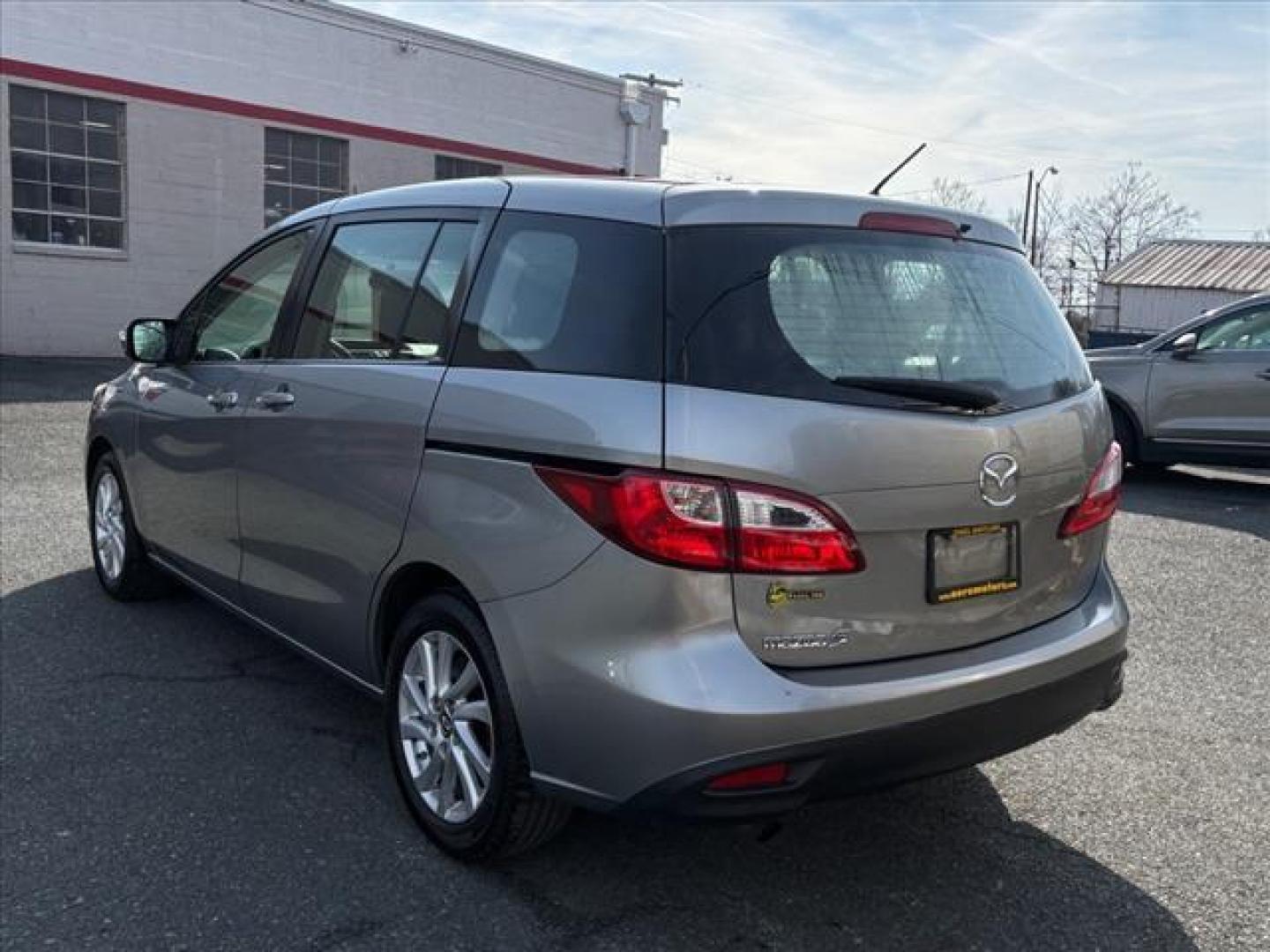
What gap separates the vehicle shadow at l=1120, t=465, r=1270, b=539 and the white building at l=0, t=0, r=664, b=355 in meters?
14.1

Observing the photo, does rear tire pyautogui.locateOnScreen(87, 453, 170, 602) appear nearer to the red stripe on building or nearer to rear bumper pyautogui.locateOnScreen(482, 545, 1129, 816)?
rear bumper pyautogui.locateOnScreen(482, 545, 1129, 816)

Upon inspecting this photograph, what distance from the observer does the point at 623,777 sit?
2.72 m

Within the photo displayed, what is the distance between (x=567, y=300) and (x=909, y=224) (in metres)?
0.93

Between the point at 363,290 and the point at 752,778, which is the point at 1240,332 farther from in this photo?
the point at 752,778

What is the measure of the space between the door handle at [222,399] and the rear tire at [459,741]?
4.62 ft

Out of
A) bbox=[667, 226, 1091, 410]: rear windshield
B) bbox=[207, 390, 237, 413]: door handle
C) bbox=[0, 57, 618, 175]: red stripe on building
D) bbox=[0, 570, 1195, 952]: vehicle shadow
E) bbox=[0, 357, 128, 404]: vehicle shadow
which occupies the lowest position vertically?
bbox=[0, 570, 1195, 952]: vehicle shadow

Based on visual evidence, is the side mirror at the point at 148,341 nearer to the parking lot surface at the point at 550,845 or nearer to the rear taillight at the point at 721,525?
the parking lot surface at the point at 550,845

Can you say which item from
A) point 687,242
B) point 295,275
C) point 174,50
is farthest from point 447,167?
point 687,242

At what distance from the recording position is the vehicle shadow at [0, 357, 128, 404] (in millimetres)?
13250

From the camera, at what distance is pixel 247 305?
15.1ft

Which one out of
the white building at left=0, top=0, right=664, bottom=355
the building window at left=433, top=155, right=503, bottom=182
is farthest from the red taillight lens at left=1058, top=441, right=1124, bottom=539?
the building window at left=433, top=155, right=503, bottom=182

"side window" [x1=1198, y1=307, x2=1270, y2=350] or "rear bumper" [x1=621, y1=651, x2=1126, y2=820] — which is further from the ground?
"side window" [x1=1198, y1=307, x2=1270, y2=350]

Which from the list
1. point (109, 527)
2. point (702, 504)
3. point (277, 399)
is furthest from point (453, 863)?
point (109, 527)

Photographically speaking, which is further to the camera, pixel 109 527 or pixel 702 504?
pixel 109 527
